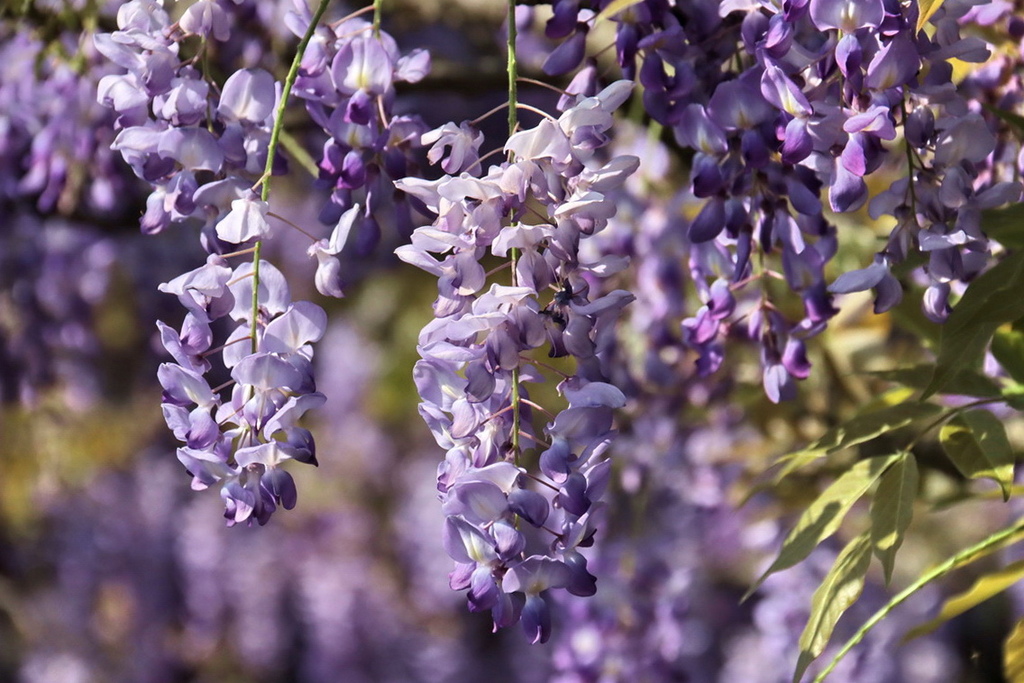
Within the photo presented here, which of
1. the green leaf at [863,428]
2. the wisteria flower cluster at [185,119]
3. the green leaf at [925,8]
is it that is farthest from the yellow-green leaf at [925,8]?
the wisteria flower cluster at [185,119]

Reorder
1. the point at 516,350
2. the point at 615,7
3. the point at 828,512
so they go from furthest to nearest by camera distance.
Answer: the point at 828,512 < the point at 615,7 < the point at 516,350

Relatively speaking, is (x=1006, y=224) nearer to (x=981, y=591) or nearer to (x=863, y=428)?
(x=863, y=428)

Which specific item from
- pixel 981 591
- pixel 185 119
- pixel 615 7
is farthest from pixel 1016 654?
pixel 185 119

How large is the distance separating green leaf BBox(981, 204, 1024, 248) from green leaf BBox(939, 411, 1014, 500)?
0.13m

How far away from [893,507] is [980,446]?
7 centimetres

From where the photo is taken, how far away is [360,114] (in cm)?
79

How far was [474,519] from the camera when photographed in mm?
662

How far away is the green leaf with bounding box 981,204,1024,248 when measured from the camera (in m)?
0.82

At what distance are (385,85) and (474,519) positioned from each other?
0.30m

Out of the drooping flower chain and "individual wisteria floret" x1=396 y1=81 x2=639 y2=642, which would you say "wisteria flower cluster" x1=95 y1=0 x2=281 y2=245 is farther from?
"individual wisteria floret" x1=396 y1=81 x2=639 y2=642

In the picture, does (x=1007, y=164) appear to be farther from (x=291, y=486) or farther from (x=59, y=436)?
(x=59, y=436)

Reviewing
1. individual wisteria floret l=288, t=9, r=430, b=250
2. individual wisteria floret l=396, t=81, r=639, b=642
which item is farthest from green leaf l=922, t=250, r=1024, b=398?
individual wisteria floret l=288, t=9, r=430, b=250

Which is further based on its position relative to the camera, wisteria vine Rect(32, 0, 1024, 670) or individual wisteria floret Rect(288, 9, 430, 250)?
individual wisteria floret Rect(288, 9, 430, 250)

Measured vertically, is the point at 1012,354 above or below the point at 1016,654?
above
